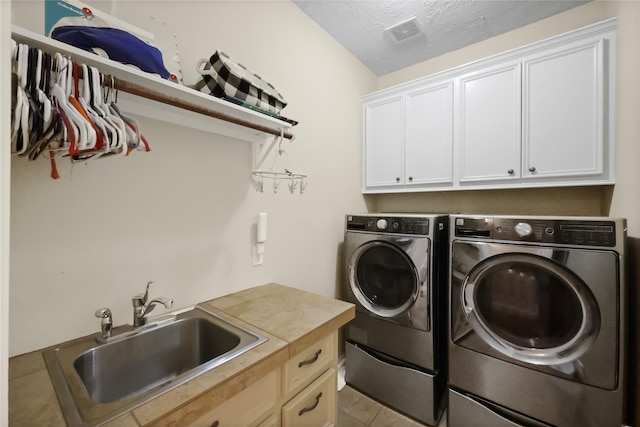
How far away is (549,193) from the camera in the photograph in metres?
1.99

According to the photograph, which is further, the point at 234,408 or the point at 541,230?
the point at 541,230

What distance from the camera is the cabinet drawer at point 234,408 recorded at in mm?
671

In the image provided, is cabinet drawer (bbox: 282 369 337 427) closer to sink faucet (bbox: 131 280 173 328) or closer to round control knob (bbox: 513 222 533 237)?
sink faucet (bbox: 131 280 173 328)

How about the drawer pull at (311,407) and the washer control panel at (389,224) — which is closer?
the drawer pull at (311,407)

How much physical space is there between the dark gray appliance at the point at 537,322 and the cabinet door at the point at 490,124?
58cm

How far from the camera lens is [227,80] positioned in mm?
1121

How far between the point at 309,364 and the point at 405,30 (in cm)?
238

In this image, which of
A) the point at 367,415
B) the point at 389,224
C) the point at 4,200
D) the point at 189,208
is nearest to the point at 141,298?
the point at 189,208

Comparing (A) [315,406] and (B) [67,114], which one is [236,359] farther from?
(B) [67,114]

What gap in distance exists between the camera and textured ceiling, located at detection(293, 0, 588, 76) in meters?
1.82

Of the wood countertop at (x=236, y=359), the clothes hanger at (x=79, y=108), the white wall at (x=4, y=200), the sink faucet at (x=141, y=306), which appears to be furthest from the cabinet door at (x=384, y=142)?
the white wall at (x=4, y=200)

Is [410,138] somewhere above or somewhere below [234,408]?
above

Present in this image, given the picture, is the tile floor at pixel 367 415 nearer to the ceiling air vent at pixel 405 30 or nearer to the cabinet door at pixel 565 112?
the cabinet door at pixel 565 112

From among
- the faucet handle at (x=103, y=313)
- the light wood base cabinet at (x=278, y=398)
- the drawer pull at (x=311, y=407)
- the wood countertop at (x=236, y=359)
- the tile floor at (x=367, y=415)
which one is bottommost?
the tile floor at (x=367, y=415)
